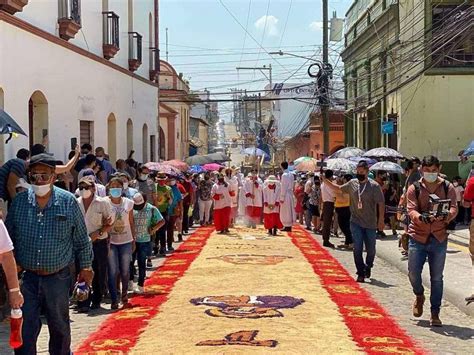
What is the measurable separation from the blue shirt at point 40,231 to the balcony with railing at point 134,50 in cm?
2009

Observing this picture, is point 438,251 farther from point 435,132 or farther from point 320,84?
point 320,84

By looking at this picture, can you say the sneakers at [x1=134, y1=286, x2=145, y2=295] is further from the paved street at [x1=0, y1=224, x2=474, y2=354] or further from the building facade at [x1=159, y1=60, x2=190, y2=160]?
the building facade at [x1=159, y1=60, x2=190, y2=160]

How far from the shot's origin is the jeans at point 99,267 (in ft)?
35.4

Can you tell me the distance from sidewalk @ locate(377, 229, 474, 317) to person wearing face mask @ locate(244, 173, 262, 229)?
4.89 m

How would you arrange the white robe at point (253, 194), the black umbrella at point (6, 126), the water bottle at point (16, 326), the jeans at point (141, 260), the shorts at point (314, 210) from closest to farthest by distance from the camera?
the water bottle at point (16, 326), the black umbrella at point (6, 126), the jeans at point (141, 260), the shorts at point (314, 210), the white robe at point (253, 194)

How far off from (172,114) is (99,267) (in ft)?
115

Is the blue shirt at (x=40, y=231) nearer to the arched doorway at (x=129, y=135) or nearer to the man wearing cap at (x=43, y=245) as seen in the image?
the man wearing cap at (x=43, y=245)

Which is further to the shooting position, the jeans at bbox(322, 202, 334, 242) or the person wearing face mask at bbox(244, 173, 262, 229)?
the person wearing face mask at bbox(244, 173, 262, 229)

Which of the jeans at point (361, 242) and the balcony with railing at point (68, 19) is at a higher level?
the balcony with railing at point (68, 19)

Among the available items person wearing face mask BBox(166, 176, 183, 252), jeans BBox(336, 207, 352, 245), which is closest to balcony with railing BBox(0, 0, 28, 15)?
person wearing face mask BBox(166, 176, 183, 252)

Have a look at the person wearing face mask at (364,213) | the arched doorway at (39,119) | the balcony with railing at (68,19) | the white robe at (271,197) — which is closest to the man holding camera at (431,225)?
the person wearing face mask at (364,213)

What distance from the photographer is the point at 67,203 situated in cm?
680

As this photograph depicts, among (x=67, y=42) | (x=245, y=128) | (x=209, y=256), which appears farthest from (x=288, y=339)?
(x=245, y=128)

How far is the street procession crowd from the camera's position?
21.8 ft
